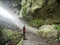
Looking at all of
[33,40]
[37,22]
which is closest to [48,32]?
[33,40]

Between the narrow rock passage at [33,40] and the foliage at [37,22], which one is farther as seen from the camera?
the foliage at [37,22]

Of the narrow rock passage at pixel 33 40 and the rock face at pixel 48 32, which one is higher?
the rock face at pixel 48 32

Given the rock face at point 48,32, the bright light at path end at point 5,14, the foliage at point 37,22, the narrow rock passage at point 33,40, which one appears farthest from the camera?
the bright light at path end at point 5,14

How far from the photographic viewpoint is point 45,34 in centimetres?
1431

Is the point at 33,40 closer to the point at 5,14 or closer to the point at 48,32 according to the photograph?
the point at 48,32

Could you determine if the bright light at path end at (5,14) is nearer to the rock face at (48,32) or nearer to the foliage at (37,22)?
the foliage at (37,22)

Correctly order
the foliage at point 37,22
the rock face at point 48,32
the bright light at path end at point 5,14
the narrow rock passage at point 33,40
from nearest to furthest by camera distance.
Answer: the narrow rock passage at point 33,40
the rock face at point 48,32
the foliage at point 37,22
the bright light at path end at point 5,14

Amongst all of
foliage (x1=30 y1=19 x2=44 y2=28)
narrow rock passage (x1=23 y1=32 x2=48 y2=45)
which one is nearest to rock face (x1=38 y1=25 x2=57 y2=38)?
narrow rock passage (x1=23 y1=32 x2=48 y2=45)

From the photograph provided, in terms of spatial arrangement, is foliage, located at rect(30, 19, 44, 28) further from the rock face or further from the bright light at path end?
the bright light at path end

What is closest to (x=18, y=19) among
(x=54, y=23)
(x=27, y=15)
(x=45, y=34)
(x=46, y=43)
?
(x=27, y=15)

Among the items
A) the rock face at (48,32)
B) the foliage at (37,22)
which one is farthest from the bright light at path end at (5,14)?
the rock face at (48,32)

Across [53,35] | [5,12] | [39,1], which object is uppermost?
[39,1]

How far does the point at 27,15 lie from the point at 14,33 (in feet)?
11.5

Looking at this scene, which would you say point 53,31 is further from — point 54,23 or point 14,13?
point 14,13
